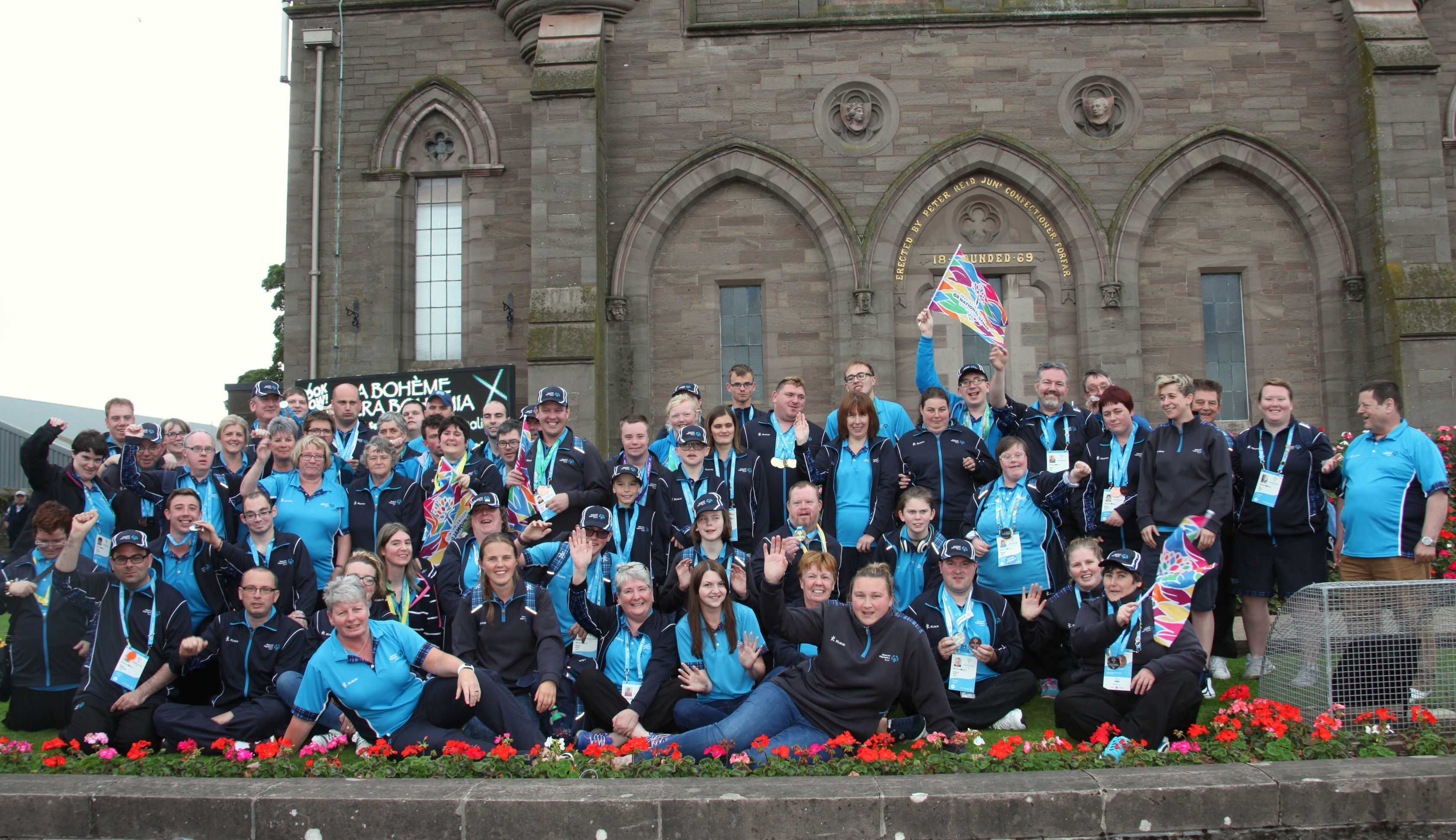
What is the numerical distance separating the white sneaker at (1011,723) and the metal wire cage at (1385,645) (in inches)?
68.2

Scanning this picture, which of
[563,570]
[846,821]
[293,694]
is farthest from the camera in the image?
[563,570]

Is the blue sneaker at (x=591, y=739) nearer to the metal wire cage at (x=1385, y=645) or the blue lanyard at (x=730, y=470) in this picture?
the blue lanyard at (x=730, y=470)

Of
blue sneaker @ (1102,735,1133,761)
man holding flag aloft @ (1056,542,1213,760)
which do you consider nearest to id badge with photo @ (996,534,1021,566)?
man holding flag aloft @ (1056,542,1213,760)

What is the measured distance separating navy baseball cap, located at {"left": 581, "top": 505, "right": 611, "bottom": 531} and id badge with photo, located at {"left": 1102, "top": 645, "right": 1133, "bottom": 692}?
131 inches

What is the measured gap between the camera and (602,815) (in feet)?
16.0

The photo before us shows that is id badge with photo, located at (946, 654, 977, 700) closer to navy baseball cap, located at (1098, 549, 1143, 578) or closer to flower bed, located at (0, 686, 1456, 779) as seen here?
flower bed, located at (0, 686, 1456, 779)

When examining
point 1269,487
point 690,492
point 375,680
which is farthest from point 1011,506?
point 375,680

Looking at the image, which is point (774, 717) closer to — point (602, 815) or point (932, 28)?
point (602, 815)

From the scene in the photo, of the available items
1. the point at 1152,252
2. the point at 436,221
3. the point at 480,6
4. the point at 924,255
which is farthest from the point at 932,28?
the point at 436,221

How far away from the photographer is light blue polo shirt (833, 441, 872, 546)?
772cm

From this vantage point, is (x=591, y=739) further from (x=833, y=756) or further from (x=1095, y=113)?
(x=1095, y=113)

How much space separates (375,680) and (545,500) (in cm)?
191

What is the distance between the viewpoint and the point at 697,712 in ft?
20.8

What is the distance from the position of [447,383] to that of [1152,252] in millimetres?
10338
